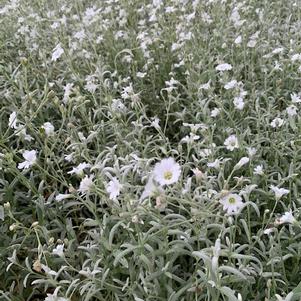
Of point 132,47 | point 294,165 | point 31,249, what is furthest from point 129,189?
point 132,47

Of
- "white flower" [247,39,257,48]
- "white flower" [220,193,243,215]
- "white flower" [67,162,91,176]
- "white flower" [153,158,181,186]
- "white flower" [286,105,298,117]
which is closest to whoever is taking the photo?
"white flower" [153,158,181,186]

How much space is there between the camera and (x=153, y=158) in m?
2.30

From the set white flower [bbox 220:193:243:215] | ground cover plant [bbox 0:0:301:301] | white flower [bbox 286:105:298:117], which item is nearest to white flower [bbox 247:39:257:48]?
ground cover plant [bbox 0:0:301:301]

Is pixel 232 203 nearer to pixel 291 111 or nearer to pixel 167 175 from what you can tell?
pixel 167 175

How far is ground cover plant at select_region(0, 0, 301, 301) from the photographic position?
6.66ft

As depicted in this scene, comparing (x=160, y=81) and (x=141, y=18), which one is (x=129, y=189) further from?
(x=141, y=18)

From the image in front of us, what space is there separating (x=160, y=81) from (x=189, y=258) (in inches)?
67.8

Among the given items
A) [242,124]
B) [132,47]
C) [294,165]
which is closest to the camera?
[294,165]

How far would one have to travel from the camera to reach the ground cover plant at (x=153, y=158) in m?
2.03

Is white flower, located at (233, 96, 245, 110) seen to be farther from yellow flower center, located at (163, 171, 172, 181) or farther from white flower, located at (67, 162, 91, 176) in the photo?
yellow flower center, located at (163, 171, 172, 181)

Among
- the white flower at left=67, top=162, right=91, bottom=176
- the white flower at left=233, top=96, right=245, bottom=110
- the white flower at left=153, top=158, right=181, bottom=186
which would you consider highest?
the white flower at left=153, top=158, right=181, bottom=186

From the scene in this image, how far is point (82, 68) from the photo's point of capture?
12.8ft

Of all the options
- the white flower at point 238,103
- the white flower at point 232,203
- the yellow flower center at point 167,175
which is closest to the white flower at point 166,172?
the yellow flower center at point 167,175

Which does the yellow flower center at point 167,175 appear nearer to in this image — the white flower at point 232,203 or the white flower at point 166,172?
the white flower at point 166,172
